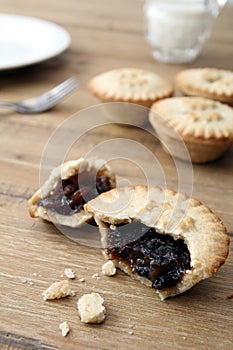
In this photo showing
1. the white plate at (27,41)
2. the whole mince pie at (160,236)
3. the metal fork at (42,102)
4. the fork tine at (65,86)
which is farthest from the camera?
the white plate at (27,41)

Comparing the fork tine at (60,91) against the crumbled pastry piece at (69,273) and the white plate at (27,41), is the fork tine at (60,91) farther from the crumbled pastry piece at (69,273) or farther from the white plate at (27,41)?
the crumbled pastry piece at (69,273)

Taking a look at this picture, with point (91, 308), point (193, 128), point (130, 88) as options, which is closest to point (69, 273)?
point (91, 308)

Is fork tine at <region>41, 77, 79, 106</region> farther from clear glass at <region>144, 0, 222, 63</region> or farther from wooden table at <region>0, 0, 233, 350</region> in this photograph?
clear glass at <region>144, 0, 222, 63</region>

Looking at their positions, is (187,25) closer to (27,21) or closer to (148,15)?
(148,15)

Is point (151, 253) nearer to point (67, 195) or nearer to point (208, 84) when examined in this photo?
point (67, 195)

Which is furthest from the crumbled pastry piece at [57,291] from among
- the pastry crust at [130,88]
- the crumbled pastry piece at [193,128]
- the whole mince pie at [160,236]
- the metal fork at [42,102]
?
the metal fork at [42,102]

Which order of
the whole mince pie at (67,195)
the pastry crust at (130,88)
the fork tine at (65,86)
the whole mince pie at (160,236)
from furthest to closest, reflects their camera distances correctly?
the fork tine at (65,86) < the pastry crust at (130,88) < the whole mince pie at (67,195) < the whole mince pie at (160,236)
